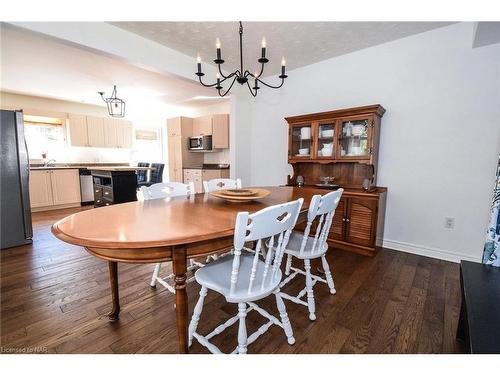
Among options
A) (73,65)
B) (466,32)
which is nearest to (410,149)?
(466,32)

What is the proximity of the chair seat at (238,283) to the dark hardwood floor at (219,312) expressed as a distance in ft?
1.37

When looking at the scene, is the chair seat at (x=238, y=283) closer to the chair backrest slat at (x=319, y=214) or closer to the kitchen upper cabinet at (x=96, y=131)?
the chair backrest slat at (x=319, y=214)

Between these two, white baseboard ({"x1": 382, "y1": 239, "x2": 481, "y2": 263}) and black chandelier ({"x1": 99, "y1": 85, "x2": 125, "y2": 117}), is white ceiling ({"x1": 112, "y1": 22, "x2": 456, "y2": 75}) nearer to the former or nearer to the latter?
black chandelier ({"x1": 99, "y1": 85, "x2": 125, "y2": 117})

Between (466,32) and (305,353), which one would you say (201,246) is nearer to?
(305,353)

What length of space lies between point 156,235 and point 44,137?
244 inches

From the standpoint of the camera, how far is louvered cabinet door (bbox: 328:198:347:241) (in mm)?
2705

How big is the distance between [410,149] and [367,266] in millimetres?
1412

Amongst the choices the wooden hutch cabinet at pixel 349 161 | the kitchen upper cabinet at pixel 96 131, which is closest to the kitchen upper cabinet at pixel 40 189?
the kitchen upper cabinet at pixel 96 131

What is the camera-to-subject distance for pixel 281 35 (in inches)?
101

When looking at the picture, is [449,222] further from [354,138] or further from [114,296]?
[114,296]

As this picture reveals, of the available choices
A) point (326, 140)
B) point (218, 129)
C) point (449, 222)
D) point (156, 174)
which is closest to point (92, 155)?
point (156, 174)

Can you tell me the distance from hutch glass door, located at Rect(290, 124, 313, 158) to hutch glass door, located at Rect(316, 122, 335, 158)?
13 centimetres

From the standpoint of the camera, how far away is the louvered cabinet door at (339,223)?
106 inches

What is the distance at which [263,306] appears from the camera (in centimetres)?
171
